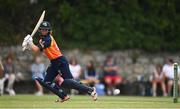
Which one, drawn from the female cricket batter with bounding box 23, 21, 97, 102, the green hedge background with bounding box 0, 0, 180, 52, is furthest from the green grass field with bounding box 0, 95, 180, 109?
the green hedge background with bounding box 0, 0, 180, 52

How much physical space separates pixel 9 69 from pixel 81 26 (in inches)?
182

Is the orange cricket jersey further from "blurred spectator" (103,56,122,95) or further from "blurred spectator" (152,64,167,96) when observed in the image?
"blurred spectator" (152,64,167,96)

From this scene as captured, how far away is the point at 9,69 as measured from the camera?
32.1 m

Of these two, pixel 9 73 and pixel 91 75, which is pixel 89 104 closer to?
pixel 9 73

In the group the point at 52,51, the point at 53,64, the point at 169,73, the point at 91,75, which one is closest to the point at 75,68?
the point at 91,75

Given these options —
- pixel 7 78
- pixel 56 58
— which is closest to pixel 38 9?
pixel 7 78

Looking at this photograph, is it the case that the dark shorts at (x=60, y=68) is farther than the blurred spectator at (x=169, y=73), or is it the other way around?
the blurred spectator at (x=169, y=73)

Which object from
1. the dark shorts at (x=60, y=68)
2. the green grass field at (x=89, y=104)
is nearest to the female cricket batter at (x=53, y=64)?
the dark shorts at (x=60, y=68)

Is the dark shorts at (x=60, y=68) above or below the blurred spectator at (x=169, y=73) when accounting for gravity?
below

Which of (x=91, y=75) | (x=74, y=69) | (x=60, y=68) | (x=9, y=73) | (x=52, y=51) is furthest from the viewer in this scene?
(x=91, y=75)

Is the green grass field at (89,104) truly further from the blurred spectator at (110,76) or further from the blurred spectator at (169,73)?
the blurred spectator at (110,76)

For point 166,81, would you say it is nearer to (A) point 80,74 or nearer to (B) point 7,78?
(A) point 80,74

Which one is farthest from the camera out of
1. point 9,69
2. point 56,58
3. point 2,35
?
point 2,35

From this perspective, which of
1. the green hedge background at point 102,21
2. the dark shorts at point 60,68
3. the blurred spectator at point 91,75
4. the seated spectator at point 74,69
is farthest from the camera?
the green hedge background at point 102,21
